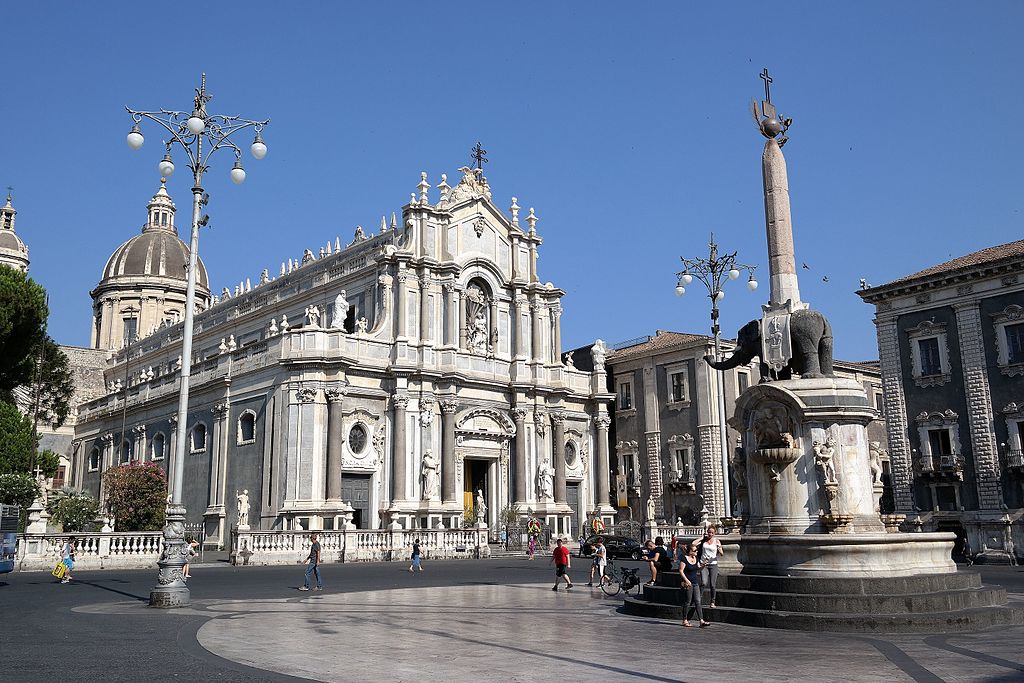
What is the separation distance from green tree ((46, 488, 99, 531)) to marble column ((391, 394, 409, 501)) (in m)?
16.6

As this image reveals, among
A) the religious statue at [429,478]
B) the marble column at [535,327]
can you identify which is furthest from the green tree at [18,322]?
the marble column at [535,327]

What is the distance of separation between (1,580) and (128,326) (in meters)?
63.7

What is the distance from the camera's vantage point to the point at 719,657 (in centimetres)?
1114

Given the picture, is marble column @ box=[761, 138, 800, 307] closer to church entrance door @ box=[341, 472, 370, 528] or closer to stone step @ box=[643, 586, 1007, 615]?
stone step @ box=[643, 586, 1007, 615]

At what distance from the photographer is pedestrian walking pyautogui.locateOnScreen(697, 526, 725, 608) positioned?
596 inches

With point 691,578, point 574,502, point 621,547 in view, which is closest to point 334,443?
point 621,547

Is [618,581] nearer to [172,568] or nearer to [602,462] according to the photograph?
[172,568]

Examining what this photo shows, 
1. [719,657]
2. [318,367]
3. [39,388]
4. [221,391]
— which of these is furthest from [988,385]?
[39,388]

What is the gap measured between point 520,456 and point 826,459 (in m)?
34.9

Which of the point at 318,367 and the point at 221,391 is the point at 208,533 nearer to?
the point at 221,391

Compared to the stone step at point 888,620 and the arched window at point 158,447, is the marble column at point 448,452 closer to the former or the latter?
the arched window at point 158,447

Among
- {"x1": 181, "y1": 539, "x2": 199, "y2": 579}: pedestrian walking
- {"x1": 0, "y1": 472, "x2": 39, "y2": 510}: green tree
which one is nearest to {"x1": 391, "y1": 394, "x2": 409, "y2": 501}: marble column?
{"x1": 181, "y1": 539, "x2": 199, "y2": 579}: pedestrian walking

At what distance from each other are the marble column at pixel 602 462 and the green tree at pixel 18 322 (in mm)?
30782

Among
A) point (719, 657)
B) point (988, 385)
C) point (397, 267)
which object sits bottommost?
point (719, 657)
